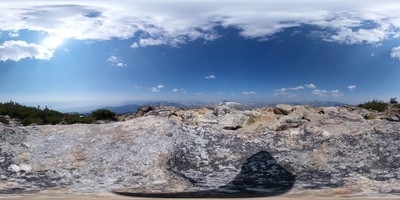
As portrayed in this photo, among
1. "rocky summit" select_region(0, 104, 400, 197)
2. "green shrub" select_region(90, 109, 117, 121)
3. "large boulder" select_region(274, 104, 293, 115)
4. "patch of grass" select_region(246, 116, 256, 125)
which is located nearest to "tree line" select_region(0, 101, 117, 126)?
"green shrub" select_region(90, 109, 117, 121)

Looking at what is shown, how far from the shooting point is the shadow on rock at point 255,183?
4.02 m

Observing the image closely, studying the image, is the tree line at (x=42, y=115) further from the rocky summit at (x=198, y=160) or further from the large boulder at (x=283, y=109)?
the rocky summit at (x=198, y=160)

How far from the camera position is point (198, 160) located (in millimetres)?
5004

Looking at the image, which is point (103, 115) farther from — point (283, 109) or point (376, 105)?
point (376, 105)

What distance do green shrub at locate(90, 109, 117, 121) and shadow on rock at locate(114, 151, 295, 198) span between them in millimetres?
15560

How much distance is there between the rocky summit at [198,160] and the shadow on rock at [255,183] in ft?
0.04

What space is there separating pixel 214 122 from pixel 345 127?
11.4 feet

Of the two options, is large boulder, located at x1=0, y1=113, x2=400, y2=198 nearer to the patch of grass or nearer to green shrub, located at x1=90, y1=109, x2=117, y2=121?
the patch of grass

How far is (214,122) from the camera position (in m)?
8.59

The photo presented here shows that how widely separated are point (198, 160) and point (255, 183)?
0.82 m

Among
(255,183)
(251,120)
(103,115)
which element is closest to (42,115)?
(103,115)

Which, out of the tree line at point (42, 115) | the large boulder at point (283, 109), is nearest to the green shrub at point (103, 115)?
the tree line at point (42, 115)

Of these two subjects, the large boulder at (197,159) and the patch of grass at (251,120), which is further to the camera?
the patch of grass at (251,120)

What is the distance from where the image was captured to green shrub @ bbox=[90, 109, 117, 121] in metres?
19.9
